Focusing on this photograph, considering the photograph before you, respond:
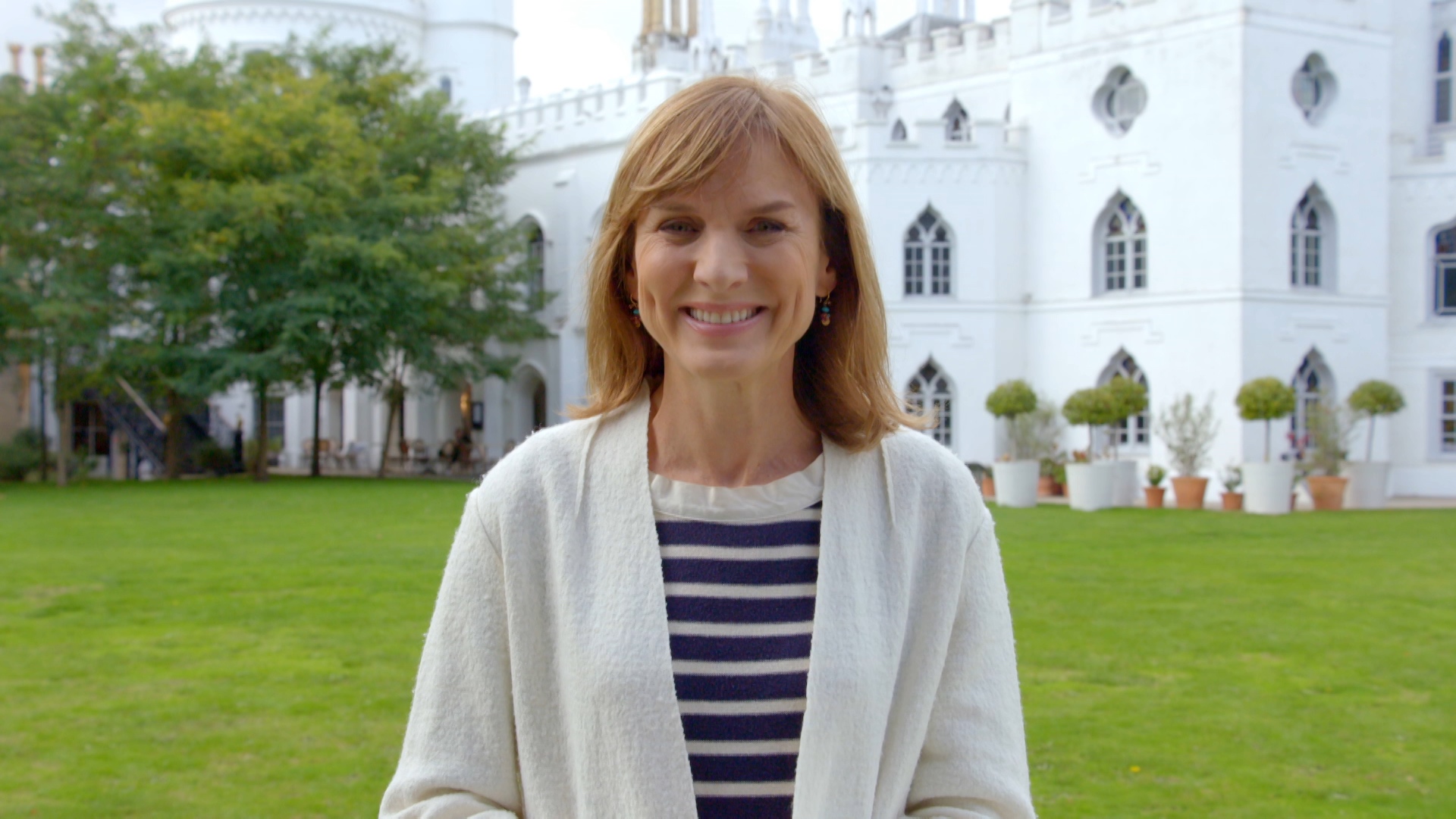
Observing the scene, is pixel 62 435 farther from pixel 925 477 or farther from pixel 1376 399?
pixel 925 477

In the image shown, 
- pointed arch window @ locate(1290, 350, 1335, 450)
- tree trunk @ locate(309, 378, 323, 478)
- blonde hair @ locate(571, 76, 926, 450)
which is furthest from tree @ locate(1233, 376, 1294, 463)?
blonde hair @ locate(571, 76, 926, 450)

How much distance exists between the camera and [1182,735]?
272 inches

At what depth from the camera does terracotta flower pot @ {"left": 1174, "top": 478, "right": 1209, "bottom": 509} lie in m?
20.6

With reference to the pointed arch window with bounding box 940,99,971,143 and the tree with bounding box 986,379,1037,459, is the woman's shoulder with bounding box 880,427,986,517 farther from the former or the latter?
the pointed arch window with bounding box 940,99,971,143

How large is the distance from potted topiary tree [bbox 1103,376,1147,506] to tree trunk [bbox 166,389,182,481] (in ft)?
61.9

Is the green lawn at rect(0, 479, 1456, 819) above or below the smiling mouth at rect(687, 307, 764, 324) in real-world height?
below

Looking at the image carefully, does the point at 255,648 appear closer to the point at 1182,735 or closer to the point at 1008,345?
the point at 1182,735

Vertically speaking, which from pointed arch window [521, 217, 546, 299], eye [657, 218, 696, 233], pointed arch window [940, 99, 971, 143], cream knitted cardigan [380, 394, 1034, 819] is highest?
pointed arch window [940, 99, 971, 143]

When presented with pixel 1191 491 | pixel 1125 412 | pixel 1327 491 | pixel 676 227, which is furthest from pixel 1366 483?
pixel 676 227

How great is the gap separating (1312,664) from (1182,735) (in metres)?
2.07

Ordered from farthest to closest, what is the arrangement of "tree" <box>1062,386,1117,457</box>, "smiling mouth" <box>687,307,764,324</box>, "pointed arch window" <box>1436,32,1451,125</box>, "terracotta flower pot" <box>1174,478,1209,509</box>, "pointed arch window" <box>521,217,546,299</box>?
"pointed arch window" <box>521,217,546,299</box>
"pointed arch window" <box>1436,32,1451,125</box>
"terracotta flower pot" <box>1174,478,1209,509</box>
"tree" <box>1062,386,1117,457</box>
"smiling mouth" <box>687,307,764,324</box>

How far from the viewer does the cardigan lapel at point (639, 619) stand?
6.08 feet

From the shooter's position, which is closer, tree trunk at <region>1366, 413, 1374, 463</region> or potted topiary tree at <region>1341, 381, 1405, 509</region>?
potted topiary tree at <region>1341, 381, 1405, 509</region>

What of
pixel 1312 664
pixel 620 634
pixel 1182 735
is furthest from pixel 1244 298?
pixel 620 634
